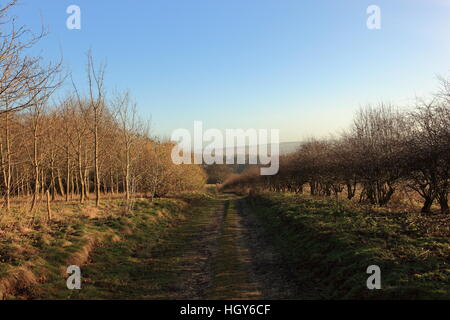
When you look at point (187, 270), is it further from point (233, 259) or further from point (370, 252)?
point (370, 252)

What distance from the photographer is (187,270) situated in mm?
9484

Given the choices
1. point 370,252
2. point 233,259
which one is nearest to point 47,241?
point 233,259

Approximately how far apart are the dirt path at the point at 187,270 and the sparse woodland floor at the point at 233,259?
0.03m

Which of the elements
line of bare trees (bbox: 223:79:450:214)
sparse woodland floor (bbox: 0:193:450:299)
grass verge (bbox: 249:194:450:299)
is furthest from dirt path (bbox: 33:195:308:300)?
line of bare trees (bbox: 223:79:450:214)

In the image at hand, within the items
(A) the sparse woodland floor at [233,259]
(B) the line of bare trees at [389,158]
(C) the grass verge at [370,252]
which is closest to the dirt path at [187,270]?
(A) the sparse woodland floor at [233,259]

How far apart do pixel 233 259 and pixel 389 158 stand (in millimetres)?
12653

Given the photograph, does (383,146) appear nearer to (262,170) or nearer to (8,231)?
(8,231)

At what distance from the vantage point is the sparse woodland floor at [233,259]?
714 centimetres

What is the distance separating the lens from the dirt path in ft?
24.7

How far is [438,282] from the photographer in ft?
20.2

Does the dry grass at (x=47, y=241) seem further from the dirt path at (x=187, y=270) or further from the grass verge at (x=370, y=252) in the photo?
the grass verge at (x=370, y=252)

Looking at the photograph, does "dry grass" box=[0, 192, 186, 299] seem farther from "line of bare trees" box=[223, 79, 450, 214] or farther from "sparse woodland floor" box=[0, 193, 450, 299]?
"line of bare trees" box=[223, 79, 450, 214]

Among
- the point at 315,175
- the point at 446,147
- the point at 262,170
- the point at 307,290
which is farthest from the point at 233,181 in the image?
the point at 307,290

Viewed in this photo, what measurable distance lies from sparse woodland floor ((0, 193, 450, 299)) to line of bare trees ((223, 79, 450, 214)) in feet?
10.4
